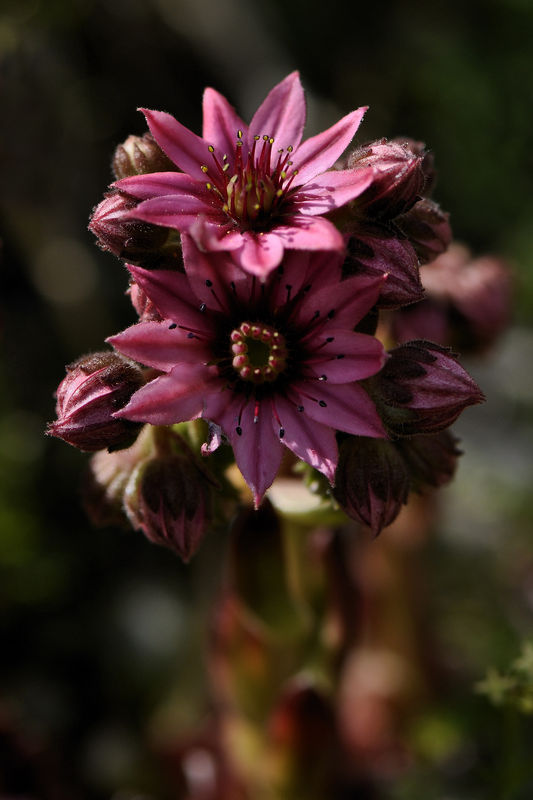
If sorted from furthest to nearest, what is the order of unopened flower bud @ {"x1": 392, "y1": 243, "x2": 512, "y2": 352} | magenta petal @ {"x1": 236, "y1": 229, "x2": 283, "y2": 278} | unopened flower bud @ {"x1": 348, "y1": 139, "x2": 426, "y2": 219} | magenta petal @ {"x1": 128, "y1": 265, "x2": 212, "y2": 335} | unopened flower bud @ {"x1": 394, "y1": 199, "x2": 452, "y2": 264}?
unopened flower bud @ {"x1": 392, "y1": 243, "x2": 512, "y2": 352} < unopened flower bud @ {"x1": 394, "y1": 199, "x2": 452, "y2": 264} < unopened flower bud @ {"x1": 348, "y1": 139, "x2": 426, "y2": 219} < magenta petal @ {"x1": 128, "y1": 265, "x2": 212, "y2": 335} < magenta petal @ {"x1": 236, "y1": 229, "x2": 283, "y2": 278}

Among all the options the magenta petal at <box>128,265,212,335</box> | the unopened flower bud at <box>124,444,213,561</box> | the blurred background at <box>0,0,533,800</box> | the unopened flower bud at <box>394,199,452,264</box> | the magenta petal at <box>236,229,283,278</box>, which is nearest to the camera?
the magenta petal at <box>236,229,283,278</box>

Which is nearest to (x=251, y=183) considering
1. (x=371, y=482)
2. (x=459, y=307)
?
(x=371, y=482)

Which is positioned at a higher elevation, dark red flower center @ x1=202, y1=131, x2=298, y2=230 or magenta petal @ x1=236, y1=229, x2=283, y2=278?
dark red flower center @ x1=202, y1=131, x2=298, y2=230

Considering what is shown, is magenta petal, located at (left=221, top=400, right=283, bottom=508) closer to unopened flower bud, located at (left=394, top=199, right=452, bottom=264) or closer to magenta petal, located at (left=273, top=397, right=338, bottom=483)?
magenta petal, located at (left=273, top=397, right=338, bottom=483)

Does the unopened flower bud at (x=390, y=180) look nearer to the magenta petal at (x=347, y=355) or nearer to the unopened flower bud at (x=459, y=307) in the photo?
Result: the magenta petal at (x=347, y=355)

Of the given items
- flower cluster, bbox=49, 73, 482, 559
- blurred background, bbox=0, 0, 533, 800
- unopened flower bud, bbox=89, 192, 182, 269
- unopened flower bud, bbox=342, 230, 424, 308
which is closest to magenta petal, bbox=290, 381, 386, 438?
flower cluster, bbox=49, 73, 482, 559

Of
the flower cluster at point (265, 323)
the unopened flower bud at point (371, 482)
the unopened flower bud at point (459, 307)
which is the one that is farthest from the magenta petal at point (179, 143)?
the unopened flower bud at point (459, 307)

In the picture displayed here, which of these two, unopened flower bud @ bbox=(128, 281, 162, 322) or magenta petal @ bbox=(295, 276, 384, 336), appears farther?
unopened flower bud @ bbox=(128, 281, 162, 322)

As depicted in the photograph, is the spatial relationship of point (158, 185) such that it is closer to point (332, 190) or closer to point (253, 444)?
point (332, 190)
